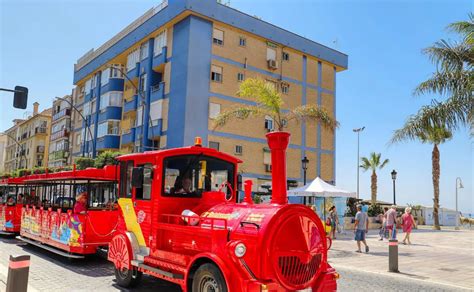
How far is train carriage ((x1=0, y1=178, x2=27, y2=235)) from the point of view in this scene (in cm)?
1658

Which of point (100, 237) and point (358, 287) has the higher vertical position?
point (100, 237)

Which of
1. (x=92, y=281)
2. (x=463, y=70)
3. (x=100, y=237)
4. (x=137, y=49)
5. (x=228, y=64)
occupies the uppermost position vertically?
(x=137, y=49)

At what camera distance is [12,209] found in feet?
54.7

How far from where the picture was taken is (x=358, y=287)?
8.93 m

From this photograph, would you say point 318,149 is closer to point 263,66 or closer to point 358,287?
point 263,66

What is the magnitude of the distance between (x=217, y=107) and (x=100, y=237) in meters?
20.1

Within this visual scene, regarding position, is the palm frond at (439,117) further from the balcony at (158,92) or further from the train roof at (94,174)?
the balcony at (158,92)

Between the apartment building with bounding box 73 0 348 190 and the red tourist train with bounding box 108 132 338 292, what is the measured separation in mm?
18075

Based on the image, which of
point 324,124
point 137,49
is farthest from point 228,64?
point 324,124

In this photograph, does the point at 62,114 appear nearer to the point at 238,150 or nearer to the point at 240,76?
the point at 240,76

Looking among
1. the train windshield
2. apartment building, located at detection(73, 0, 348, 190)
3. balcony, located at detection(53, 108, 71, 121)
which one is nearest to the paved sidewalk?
the train windshield

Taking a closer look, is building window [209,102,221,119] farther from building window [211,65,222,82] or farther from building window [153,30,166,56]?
building window [153,30,166,56]

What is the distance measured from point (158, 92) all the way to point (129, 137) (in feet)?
17.2

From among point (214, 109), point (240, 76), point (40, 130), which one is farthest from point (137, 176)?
point (40, 130)
